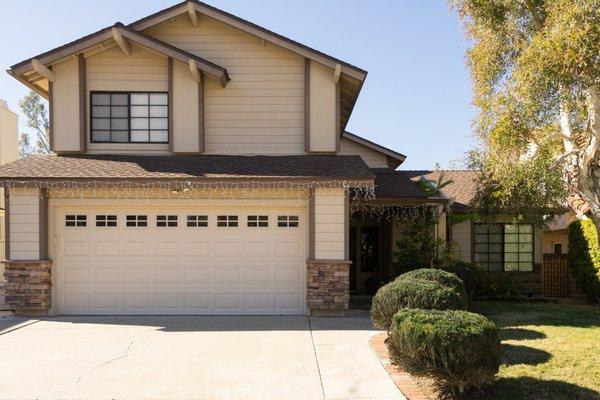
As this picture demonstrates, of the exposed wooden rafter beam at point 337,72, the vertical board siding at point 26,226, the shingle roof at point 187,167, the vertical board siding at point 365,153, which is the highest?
the exposed wooden rafter beam at point 337,72

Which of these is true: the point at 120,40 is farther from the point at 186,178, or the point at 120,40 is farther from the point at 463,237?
the point at 463,237

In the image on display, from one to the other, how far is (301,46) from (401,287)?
6.43 meters

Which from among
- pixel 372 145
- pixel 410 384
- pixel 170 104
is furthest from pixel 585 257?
pixel 170 104

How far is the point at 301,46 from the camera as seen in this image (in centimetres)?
1155

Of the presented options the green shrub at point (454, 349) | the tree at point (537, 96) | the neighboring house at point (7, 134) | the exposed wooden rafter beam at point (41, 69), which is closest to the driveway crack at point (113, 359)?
the green shrub at point (454, 349)

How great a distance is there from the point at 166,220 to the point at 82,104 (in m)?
3.37

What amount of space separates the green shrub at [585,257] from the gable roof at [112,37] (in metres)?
10.2

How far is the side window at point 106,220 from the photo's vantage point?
1101cm

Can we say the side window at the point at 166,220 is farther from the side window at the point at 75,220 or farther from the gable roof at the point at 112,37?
the gable roof at the point at 112,37

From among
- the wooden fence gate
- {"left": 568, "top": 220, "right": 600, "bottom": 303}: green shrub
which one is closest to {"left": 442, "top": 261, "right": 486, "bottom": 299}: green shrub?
{"left": 568, "top": 220, "right": 600, "bottom": 303}: green shrub

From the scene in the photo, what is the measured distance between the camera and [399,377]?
6406 mm

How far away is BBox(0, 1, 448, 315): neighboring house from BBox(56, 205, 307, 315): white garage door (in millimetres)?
28

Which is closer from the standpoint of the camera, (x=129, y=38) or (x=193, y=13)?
(x=129, y=38)

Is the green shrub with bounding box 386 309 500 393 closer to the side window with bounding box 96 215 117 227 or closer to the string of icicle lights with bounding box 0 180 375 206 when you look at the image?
the string of icicle lights with bounding box 0 180 375 206
